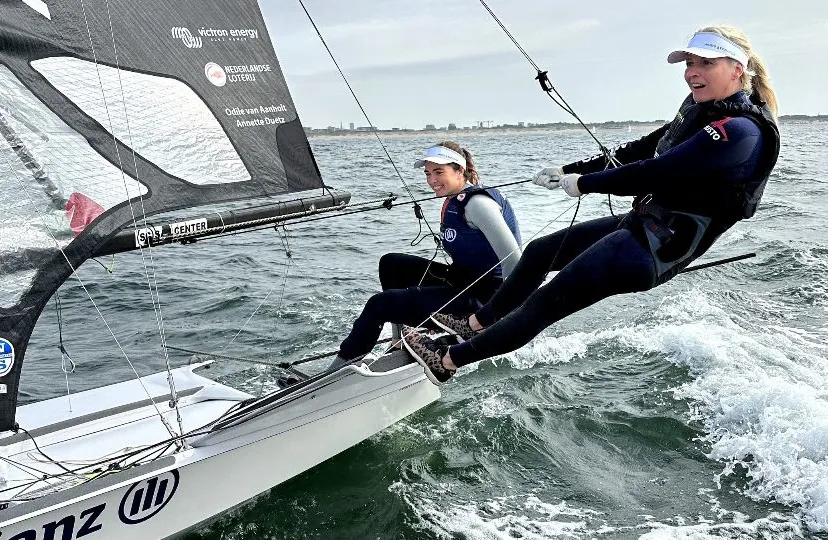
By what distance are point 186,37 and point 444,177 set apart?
135 cm

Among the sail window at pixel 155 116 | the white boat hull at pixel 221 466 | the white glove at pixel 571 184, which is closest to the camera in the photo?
the white glove at pixel 571 184

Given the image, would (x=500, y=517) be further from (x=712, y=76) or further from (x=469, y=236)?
(x=712, y=76)

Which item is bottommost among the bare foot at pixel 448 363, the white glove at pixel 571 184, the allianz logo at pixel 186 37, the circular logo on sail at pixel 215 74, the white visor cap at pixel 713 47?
the bare foot at pixel 448 363

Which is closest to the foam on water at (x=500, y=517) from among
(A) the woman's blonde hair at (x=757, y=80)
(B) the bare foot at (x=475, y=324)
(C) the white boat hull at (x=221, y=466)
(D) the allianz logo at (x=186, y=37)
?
(C) the white boat hull at (x=221, y=466)

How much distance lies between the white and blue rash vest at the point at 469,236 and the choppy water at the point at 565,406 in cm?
24

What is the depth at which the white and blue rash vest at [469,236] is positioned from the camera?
3.84 meters

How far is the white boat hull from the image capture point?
10.0ft

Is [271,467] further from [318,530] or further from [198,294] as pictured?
[198,294]

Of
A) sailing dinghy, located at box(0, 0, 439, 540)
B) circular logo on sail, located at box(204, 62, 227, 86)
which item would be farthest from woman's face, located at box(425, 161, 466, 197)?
circular logo on sail, located at box(204, 62, 227, 86)

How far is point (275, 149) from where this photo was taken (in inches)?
160

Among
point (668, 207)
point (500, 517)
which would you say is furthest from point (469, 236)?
point (500, 517)

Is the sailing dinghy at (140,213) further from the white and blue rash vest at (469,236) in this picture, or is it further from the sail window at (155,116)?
the white and blue rash vest at (469,236)

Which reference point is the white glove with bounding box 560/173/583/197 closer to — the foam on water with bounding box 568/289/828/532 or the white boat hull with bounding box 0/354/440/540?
the white boat hull with bounding box 0/354/440/540

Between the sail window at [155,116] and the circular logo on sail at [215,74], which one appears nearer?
the sail window at [155,116]
